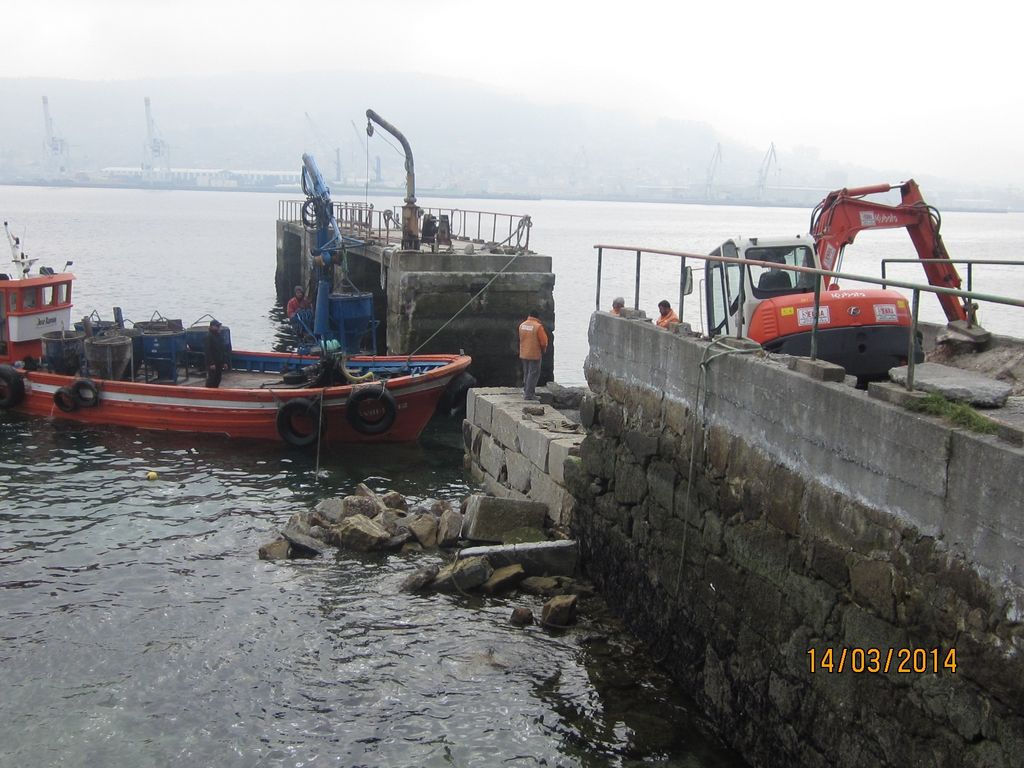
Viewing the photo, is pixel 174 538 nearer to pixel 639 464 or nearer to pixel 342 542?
pixel 342 542

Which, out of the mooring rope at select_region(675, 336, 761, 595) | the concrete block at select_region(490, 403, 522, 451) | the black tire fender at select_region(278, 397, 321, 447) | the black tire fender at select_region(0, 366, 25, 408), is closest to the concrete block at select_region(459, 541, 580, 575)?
the mooring rope at select_region(675, 336, 761, 595)

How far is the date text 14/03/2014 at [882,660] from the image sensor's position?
214 inches

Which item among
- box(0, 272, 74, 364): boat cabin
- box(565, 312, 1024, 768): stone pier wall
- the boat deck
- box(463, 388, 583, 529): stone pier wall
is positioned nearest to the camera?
box(565, 312, 1024, 768): stone pier wall

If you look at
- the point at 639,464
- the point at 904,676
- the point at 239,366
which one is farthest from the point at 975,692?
the point at 239,366

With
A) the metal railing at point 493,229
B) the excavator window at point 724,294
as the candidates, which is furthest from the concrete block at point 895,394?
the metal railing at point 493,229

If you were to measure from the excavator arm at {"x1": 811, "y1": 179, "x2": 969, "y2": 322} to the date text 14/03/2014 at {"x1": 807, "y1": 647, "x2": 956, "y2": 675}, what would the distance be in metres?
6.59

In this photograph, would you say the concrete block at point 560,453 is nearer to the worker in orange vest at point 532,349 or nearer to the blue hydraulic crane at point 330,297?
the worker in orange vest at point 532,349

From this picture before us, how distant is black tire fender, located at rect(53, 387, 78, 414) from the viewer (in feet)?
63.5

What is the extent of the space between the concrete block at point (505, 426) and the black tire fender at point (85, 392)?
27.9ft

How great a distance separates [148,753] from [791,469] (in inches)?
206

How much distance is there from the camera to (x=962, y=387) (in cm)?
589

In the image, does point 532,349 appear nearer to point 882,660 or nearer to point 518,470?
point 518,470

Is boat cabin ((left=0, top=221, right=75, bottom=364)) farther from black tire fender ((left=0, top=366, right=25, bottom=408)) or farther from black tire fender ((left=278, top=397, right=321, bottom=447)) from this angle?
black tire fender ((left=278, top=397, right=321, bottom=447))

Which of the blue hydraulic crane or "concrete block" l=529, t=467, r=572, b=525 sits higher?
the blue hydraulic crane
